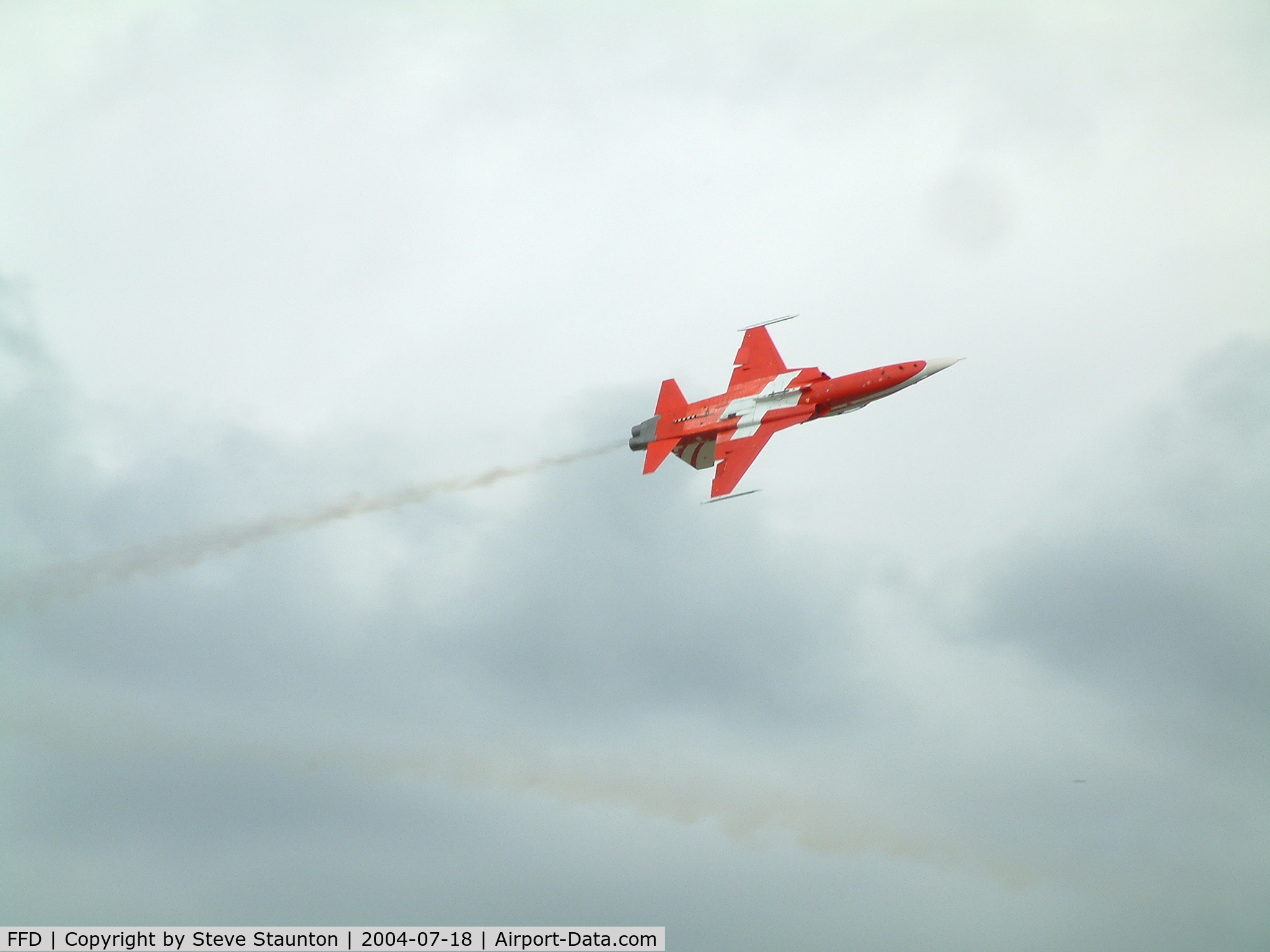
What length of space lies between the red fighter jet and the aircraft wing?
38mm

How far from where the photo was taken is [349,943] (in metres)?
99.5

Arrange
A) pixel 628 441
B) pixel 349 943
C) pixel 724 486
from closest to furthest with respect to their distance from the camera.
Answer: pixel 349 943 < pixel 724 486 < pixel 628 441

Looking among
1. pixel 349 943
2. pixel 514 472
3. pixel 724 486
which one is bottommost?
pixel 349 943

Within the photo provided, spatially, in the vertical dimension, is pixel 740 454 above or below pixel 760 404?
below

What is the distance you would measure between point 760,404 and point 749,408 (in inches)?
28.4

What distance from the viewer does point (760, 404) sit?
354 feet

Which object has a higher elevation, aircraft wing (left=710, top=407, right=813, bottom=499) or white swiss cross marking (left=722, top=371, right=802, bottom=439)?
white swiss cross marking (left=722, top=371, right=802, bottom=439)

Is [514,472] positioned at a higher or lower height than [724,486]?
higher

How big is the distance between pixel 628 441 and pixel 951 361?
21842 millimetres

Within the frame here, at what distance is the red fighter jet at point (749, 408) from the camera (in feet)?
346

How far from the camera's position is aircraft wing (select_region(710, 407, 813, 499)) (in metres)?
106

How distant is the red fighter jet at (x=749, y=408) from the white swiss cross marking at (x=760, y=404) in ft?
0.13

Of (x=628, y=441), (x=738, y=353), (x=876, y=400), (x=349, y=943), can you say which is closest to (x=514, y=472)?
(x=628, y=441)

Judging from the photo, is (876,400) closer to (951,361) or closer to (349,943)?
(951,361)
